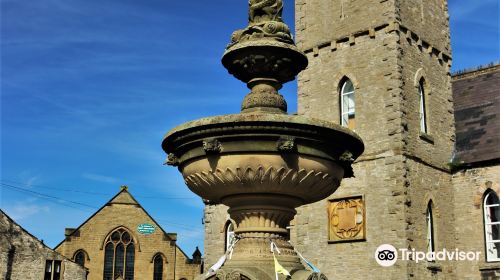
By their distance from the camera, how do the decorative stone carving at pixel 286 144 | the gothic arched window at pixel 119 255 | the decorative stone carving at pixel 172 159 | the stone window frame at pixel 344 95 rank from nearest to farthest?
the decorative stone carving at pixel 286 144 → the decorative stone carving at pixel 172 159 → the stone window frame at pixel 344 95 → the gothic arched window at pixel 119 255

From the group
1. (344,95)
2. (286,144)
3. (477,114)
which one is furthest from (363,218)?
(286,144)

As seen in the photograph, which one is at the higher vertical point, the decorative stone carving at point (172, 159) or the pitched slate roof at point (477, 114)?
the pitched slate roof at point (477, 114)

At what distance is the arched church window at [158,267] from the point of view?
41.5 m

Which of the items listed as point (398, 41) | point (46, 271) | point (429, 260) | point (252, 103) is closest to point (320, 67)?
A: point (398, 41)

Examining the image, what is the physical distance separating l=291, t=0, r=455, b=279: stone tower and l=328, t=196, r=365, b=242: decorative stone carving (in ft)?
0.10

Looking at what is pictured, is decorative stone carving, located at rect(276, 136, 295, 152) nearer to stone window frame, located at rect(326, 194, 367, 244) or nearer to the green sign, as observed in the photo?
stone window frame, located at rect(326, 194, 367, 244)

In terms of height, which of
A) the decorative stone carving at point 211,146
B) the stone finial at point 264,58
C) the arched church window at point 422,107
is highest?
the arched church window at point 422,107

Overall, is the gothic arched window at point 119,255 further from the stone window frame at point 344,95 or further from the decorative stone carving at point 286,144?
the decorative stone carving at point 286,144

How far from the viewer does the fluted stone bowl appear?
6758mm

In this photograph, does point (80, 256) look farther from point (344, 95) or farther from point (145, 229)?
point (344, 95)

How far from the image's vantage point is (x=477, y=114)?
73.7ft

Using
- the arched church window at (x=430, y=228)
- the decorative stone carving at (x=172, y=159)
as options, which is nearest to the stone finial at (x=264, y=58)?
the decorative stone carving at (x=172, y=159)

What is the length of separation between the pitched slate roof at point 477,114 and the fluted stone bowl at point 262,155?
1478cm

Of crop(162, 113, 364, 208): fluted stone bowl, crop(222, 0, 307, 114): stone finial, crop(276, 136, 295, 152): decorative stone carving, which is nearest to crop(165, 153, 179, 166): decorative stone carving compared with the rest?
crop(162, 113, 364, 208): fluted stone bowl
